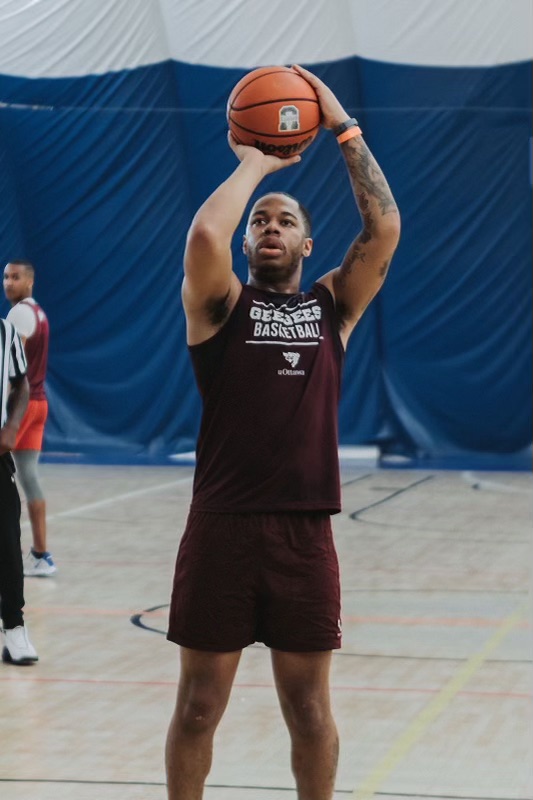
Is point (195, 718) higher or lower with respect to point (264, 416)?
lower

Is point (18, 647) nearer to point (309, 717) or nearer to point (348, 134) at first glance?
point (309, 717)

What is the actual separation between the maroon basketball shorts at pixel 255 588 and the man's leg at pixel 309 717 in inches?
1.9

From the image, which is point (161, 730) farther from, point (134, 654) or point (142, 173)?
point (142, 173)

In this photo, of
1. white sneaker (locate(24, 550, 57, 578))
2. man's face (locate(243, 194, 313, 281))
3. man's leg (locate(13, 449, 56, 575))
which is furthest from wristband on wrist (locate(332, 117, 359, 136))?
white sneaker (locate(24, 550, 57, 578))

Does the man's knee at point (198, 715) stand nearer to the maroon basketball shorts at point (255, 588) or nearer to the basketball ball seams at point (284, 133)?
the maroon basketball shorts at point (255, 588)

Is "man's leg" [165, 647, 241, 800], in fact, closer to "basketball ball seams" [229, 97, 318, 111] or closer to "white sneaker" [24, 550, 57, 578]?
"basketball ball seams" [229, 97, 318, 111]

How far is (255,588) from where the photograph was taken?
12.8 feet

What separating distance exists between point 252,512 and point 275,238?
76 cm

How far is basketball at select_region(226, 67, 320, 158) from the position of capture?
4305mm

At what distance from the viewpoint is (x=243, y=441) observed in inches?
154

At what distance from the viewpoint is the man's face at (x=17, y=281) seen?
8891 millimetres

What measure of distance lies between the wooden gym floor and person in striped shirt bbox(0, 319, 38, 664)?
0.16 m

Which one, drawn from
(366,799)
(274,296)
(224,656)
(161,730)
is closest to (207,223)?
(274,296)

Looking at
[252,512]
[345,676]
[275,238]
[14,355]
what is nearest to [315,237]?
[14,355]
